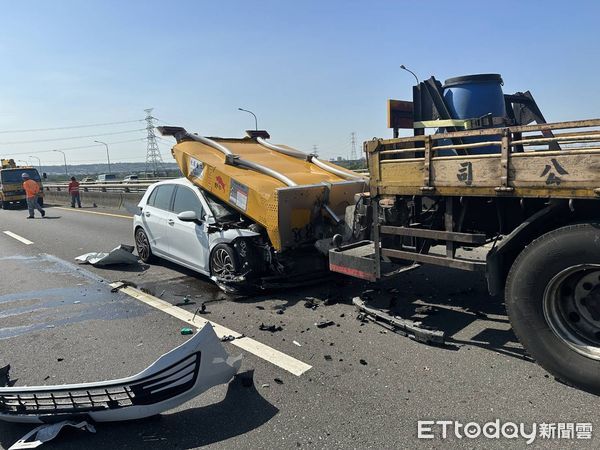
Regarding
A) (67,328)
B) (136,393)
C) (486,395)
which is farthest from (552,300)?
(67,328)

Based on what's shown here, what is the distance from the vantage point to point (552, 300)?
3461 millimetres

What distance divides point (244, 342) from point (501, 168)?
285 cm

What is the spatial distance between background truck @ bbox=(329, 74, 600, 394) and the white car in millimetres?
1471

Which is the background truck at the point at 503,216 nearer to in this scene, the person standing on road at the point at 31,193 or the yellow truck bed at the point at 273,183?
the yellow truck bed at the point at 273,183

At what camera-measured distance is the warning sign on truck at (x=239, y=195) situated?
616 cm

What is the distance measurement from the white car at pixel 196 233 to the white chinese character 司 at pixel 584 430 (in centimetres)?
398

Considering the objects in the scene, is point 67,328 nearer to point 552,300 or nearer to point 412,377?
point 412,377

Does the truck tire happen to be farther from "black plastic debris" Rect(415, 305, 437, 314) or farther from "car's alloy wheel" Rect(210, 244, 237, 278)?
"car's alloy wheel" Rect(210, 244, 237, 278)

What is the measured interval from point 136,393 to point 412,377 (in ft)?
6.89

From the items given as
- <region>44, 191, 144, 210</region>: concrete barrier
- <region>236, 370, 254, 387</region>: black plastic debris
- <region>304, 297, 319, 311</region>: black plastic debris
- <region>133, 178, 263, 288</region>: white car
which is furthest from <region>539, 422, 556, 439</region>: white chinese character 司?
<region>44, 191, 144, 210</region>: concrete barrier

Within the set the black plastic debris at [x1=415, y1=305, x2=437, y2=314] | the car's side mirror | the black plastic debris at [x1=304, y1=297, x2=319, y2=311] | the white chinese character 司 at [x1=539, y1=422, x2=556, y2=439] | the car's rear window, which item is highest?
the car's rear window

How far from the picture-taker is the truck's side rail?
3.20 metres

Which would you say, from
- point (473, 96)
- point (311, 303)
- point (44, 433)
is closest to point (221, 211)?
point (311, 303)

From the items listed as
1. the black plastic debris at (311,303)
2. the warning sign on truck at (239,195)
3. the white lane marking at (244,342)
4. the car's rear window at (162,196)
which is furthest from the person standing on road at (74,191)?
Result: the black plastic debris at (311,303)
